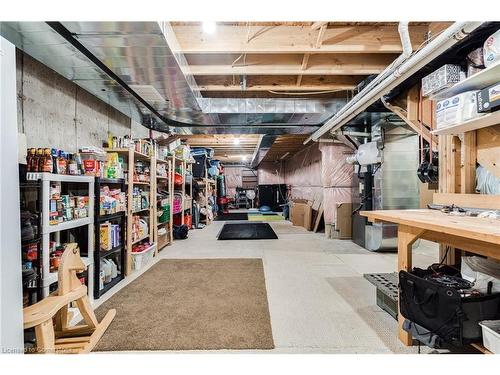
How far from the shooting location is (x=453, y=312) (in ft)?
4.43

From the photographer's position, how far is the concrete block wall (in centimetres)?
216

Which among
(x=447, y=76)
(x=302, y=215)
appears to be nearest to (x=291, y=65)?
(x=447, y=76)

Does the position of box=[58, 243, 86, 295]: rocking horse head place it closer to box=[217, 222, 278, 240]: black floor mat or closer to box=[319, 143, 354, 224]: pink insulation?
box=[217, 222, 278, 240]: black floor mat

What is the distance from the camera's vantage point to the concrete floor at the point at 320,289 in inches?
70.7

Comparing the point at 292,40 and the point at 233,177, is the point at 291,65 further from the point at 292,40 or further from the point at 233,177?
the point at 233,177

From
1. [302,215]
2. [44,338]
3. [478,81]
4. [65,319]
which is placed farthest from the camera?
[302,215]

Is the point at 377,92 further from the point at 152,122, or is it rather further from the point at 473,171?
the point at 152,122

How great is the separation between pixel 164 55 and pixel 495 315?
2.74 metres

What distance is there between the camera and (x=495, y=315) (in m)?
1.40

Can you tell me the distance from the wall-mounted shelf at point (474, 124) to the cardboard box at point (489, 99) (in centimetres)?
4

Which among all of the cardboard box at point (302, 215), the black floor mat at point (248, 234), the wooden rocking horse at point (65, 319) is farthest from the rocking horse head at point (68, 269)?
the cardboard box at point (302, 215)

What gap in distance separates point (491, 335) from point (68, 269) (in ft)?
8.18

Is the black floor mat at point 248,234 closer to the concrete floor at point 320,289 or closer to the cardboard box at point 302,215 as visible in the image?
the concrete floor at point 320,289
